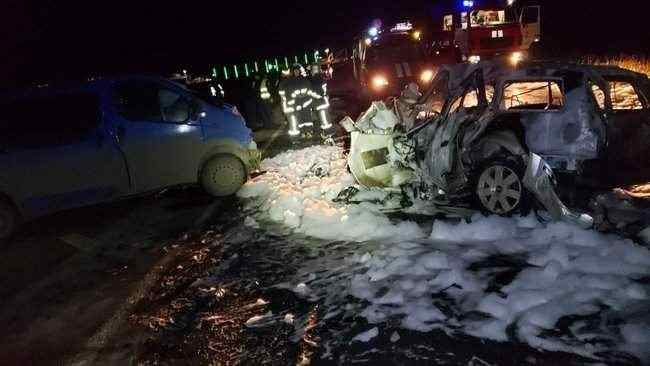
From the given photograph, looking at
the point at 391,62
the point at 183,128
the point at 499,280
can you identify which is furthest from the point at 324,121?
the point at 499,280

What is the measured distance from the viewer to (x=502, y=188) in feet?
18.1

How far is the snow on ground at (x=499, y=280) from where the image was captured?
3.47 m

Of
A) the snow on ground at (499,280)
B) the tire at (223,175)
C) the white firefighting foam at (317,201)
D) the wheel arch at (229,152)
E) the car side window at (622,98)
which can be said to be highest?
the car side window at (622,98)

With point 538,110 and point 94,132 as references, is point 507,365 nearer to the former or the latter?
point 538,110

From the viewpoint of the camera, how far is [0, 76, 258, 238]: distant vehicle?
647cm

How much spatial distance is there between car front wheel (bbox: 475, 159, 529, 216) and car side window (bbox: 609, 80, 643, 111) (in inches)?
47.8

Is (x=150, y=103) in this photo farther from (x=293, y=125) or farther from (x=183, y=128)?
(x=293, y=125)

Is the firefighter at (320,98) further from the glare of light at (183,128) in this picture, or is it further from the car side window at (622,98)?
the car side window at (622,98)

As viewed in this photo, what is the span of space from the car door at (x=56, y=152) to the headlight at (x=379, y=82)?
28.3 feet

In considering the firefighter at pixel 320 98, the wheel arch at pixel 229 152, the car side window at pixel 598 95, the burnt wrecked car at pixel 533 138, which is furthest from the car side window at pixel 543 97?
the firefighter at pixel 320 98

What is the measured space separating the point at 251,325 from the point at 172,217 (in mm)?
3441

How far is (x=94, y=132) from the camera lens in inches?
261

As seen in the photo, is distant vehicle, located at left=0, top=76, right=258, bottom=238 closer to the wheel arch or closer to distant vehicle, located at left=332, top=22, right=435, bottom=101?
the wheel arch

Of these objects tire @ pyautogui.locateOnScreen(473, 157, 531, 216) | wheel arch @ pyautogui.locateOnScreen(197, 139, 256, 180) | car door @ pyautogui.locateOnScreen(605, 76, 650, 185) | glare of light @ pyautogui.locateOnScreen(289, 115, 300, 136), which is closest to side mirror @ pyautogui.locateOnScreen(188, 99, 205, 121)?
wheel arch @ pyautogui.locateOnScreen(197, 139, 256, 180)
